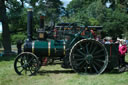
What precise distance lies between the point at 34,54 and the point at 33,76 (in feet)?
2.96

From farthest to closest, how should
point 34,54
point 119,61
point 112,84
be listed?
point 119,61, point 34,54, point 112,84

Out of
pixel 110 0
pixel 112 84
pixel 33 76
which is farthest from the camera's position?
pixel 110 0

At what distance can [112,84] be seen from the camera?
6133 millimetres

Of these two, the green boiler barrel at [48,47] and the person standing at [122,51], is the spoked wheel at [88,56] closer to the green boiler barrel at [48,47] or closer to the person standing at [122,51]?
the green boiler barrel at [48,47]

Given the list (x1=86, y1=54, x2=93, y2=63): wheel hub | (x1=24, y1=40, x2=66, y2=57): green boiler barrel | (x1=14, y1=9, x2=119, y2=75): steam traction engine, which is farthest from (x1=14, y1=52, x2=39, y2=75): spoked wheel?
(x1=86, y1=54, x2=93, y2=63): wheel hub

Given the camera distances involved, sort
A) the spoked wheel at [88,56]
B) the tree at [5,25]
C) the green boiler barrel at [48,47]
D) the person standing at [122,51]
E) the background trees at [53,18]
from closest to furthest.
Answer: the spoked wheel at [88,56] → the green boiler barrel at [48,47] → the person standing at [122,51] → the tree at [5,25] → the background trees at [53,18]

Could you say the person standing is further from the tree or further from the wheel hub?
the tree

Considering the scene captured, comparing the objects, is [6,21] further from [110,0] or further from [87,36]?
[110,0]

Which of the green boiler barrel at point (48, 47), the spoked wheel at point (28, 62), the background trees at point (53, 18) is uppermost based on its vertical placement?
the background trees at point (53, 18)

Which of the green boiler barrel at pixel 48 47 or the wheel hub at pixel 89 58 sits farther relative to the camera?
the green boiler barrel at pixel 48 47

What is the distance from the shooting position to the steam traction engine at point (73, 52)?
24.2 feet

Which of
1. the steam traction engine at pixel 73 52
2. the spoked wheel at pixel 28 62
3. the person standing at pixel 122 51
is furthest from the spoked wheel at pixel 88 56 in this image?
the spoked wheel at pixel 28 62

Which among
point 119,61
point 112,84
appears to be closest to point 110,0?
point 119,61

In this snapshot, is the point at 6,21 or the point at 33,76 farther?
the point at 6,21
